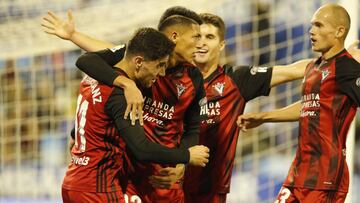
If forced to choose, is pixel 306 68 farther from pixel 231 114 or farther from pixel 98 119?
pixel 98 119

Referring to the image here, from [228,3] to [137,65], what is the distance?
3.27m

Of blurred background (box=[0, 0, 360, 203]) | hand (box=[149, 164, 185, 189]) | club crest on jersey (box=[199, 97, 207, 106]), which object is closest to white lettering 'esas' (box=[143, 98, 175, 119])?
club crest on jersey (box=[199, 97, 207, 106])

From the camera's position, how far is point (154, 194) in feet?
14.7

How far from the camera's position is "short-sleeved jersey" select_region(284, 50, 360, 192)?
14.5 ft

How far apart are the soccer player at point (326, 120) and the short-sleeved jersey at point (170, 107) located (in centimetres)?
62

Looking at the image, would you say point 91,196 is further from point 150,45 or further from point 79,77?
point 79,77

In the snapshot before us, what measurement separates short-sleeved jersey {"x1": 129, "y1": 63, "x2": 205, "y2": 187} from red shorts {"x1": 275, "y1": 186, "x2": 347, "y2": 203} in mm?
652

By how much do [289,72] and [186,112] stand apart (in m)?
0.80

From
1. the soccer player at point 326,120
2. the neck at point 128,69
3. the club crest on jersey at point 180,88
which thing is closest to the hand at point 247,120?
the soccer player at point 326,120

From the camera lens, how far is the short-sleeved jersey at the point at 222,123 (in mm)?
4891

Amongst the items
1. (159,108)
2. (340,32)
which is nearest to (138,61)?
(159,108)

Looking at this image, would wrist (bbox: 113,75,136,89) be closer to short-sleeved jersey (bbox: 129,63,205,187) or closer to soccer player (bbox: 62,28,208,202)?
soccer player (bbox: 62,28,208,202)

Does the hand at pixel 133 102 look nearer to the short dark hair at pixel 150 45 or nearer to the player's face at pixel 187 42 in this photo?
the short dark hair at pixel 150 45

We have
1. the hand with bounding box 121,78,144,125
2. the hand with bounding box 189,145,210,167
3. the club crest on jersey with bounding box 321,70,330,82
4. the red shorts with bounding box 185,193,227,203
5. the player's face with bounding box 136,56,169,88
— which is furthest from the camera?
the red shorts with bounding box 185,193,227,203
